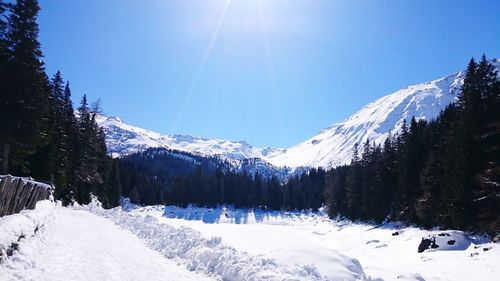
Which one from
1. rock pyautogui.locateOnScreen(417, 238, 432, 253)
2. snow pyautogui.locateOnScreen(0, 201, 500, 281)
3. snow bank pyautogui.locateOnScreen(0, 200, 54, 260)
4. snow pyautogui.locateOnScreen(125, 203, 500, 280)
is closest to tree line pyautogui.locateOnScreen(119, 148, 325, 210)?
snow pyautogui.locateOnScreen(125, 203, 500, 280)

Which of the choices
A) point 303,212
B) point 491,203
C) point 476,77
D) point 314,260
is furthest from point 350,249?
point 303,212

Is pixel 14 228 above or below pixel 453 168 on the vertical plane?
below

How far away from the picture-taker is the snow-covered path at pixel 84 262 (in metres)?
10.2

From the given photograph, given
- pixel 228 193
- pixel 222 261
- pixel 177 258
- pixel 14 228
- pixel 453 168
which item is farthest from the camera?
pixel 228 193

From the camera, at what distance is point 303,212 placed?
433ft

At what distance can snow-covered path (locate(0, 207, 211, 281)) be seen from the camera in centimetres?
1022

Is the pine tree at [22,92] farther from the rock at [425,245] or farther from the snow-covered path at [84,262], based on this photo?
the rock at [425,245]

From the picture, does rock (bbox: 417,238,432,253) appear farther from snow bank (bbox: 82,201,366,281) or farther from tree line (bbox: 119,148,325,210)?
tree line (bbox: 119,148,325,210)

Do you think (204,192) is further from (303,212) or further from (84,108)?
(84,108)

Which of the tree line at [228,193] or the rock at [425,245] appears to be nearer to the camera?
the rock at [425,245]

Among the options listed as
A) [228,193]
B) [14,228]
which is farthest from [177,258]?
[228,193]

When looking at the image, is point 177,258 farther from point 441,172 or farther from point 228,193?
point 228,193

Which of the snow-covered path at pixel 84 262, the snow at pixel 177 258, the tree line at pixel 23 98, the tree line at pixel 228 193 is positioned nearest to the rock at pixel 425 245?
the snow at pixel 177 258

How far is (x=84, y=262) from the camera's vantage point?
42.0 ft
